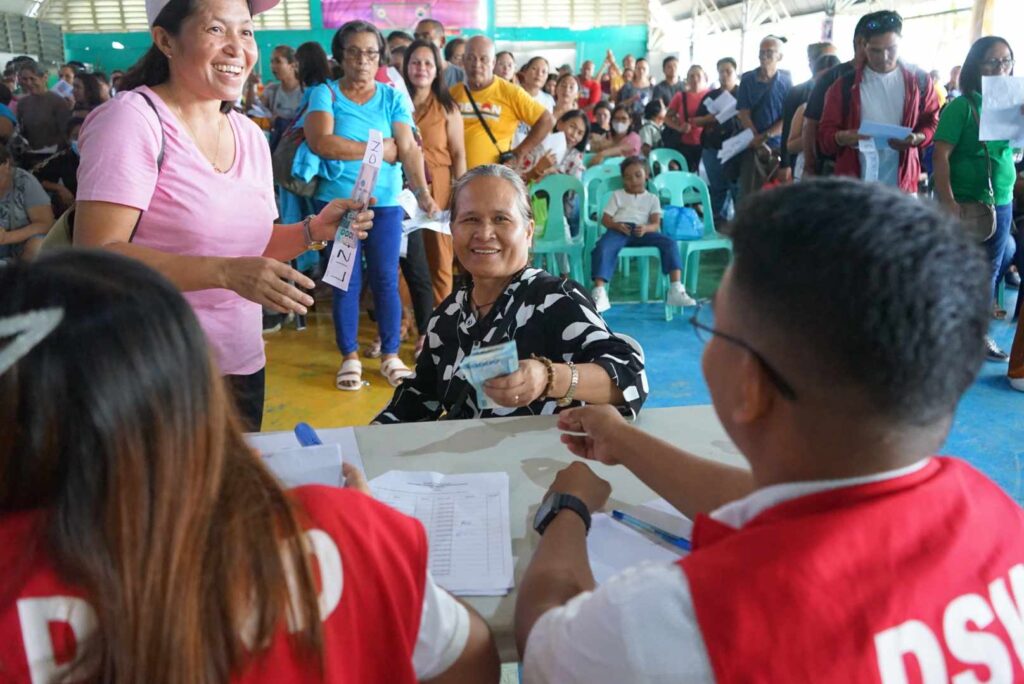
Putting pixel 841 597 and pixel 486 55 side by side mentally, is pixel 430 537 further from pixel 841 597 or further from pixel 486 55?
pixel 486 55

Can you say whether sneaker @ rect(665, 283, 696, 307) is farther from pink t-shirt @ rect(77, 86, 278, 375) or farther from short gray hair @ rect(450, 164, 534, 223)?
pink t-shirt @ rect(77, 86, 278, 375)

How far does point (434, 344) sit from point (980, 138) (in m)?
2.97

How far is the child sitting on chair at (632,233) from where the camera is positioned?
17.0 ft

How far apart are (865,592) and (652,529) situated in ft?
1.78

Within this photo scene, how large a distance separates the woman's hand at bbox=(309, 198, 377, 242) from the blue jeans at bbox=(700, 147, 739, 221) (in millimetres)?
5894

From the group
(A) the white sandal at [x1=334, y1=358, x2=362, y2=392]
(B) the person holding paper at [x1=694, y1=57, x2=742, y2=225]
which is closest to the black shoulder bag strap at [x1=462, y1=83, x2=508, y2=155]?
(A) the white sandal at [x1=334, y1=358, x2=362, y2=392]

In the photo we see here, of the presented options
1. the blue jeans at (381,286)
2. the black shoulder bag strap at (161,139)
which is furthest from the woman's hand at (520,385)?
the blue jeans at (381,286)

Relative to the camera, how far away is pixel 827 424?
2.22ft

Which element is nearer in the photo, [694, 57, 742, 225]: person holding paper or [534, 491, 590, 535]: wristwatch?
[534, 491, 590, 535]: wristwatch

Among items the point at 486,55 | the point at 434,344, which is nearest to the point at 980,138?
the point at 486,55

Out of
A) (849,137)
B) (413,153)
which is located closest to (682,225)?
(849,137)

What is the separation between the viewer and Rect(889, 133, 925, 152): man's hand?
379 cm

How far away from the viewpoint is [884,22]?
3.80 metres

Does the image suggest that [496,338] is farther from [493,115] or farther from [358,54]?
[493,115]
